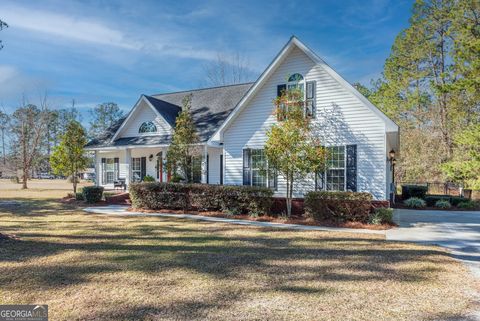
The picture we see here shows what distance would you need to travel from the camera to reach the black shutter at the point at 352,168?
40.0ft

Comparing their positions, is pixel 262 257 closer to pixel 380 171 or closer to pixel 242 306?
pixel 242 306

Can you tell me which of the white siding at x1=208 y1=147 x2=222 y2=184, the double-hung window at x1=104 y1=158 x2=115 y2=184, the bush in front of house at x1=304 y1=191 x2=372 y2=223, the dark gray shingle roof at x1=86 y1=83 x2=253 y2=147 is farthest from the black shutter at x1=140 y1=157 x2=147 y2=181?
the bush in front of house at x1=304 y1=191 x2=372 y2=223

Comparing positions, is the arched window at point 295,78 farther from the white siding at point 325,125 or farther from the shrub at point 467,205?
the shrub at point 467,205

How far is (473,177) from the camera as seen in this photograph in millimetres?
15281

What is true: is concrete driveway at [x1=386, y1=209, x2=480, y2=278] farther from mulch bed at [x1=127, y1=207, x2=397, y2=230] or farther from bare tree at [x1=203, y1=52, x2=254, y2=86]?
bare tree at [x1=203, y1=52, x2=254, y2=86]

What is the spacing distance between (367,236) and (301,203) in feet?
12.0

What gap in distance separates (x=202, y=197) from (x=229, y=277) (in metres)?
8.30

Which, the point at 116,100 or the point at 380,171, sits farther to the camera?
the point at 116,100

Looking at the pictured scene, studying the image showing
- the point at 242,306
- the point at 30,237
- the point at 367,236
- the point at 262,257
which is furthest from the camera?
the point at 367,236

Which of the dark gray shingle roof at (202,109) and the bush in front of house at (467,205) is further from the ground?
the dark gray shingle roof at (202,109)

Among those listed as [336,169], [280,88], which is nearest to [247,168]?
[280,88]

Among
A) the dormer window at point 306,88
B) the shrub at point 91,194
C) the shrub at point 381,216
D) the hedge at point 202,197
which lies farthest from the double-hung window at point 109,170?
the shrub at point 381,216

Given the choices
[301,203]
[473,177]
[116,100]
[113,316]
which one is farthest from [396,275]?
[116,100]

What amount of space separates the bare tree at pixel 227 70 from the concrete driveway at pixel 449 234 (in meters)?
24.4
